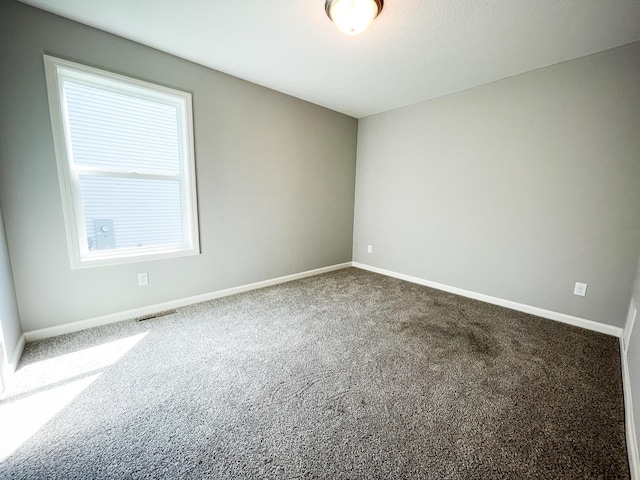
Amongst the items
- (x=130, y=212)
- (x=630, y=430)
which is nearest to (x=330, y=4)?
(x=130, y=212)

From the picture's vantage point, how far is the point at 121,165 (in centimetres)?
222

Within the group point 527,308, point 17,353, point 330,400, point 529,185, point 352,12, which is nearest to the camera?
point 330,400

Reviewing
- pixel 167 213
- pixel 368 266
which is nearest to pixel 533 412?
pixel 368 266

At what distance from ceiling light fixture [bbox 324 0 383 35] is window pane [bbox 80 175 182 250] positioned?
198cm

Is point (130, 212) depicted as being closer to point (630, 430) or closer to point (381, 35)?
point (381, 35)

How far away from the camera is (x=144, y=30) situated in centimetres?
198

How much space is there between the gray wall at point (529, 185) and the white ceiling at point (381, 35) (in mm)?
320

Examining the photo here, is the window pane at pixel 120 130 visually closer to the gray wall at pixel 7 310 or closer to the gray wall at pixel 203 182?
the gray wall at pixel 203 182

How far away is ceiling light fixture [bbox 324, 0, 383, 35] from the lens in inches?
61.8

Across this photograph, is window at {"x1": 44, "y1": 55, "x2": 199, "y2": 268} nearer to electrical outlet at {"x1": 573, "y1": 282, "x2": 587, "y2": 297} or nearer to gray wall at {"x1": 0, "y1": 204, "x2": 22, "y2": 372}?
gray wall at {"x1": 0, "y1": 204, "x2": 22, "y2": 372}

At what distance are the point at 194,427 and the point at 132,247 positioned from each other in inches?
71.6

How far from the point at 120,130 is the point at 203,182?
764 millimetres

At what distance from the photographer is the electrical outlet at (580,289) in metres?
2.31

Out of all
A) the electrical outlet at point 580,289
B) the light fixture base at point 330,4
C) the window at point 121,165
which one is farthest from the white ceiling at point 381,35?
the electrical outlet at point 580,289
